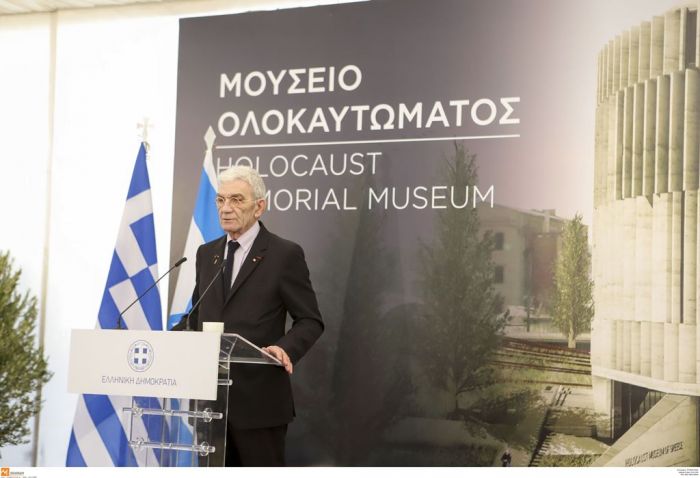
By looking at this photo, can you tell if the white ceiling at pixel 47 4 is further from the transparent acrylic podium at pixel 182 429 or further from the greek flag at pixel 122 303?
the transparent acrylic podium at pixel 182 429

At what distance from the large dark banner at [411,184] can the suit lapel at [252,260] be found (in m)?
1.83

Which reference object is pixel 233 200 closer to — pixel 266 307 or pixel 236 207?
pixel 236 207

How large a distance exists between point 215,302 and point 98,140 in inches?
118

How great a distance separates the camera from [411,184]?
6.06 metres

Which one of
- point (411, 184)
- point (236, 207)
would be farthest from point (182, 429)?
point (411, 184)

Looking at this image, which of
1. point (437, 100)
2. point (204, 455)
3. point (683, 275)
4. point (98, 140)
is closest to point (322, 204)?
point (437, 100)

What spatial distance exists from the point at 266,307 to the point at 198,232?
6.64ft

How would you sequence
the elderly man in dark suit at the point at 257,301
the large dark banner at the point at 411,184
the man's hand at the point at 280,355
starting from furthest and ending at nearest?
the large dark banner at the point at 411,184 < the elderly man in dark suit at the point at 257,301 < the man's hand at the point at 280,355

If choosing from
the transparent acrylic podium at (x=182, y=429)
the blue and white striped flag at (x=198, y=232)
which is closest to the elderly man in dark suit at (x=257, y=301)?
the transparent acrylic podium at (x=182, y=429)

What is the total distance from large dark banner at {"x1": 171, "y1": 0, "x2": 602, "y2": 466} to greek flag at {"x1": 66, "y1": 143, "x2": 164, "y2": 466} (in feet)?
1.48

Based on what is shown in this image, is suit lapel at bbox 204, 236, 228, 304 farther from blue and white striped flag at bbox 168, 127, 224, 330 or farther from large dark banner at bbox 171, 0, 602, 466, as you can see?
large dark banner at bbox 171, 0, 602, 466

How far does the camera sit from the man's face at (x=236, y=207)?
4.30 metres

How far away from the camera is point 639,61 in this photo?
5.68 m

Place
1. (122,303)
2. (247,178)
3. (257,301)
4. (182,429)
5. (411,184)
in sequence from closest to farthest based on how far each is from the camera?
(182,429) < (257,301) < (247,178) < (122,303) < (411,184)
